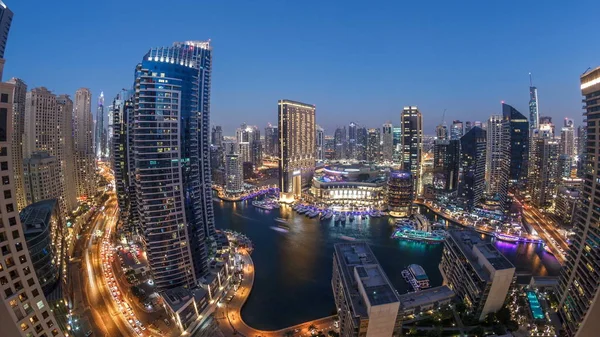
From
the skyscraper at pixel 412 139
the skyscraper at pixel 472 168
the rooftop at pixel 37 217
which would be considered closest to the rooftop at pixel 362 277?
the rooftop at pixel 37 217

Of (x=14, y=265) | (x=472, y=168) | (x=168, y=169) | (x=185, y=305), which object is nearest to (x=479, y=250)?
(x=185, y=305)

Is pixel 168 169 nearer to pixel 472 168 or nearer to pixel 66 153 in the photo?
pixel 66 153

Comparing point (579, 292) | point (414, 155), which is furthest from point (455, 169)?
point (579, 292)

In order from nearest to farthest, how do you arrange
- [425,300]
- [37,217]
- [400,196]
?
[425,300] < [37,217] < [400,196]

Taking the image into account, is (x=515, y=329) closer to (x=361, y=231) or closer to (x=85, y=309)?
(x=361, y=231)

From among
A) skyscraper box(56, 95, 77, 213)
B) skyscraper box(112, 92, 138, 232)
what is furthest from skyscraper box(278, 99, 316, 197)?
skyscraper box(56, 95, 77, 213)

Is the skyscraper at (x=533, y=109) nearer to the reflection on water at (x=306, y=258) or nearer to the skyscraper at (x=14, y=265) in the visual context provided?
the reflection on water at (x=306, y=258)
